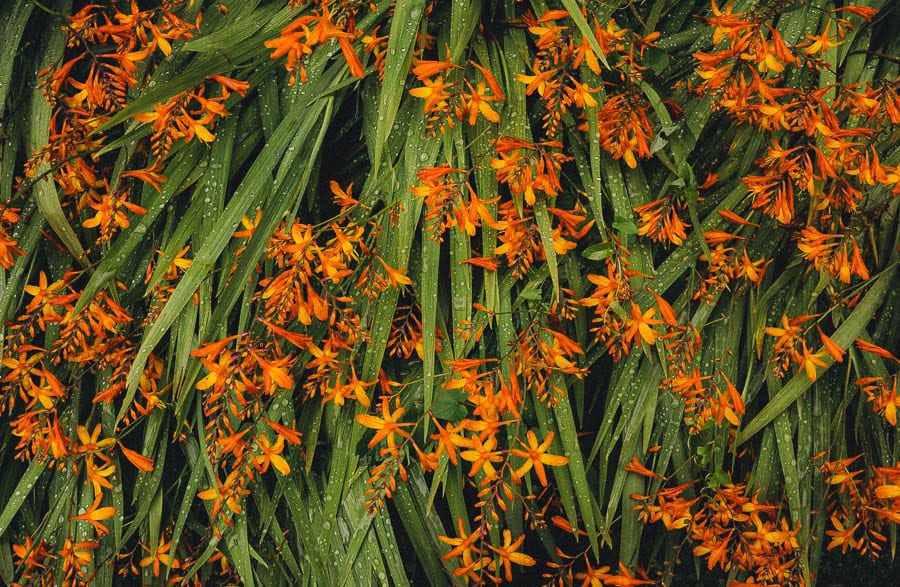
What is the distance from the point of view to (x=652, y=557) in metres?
1.62

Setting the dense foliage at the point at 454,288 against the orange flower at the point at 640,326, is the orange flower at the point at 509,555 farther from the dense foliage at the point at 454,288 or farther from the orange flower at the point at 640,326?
the orange flower at the point at 640,326

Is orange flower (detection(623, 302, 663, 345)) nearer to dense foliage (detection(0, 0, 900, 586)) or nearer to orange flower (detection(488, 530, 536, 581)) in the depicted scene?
dense foliage (detection(0, 0, 900, 586))

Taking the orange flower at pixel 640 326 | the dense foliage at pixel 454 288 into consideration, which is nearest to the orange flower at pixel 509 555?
the dense foliage at pixel 454 288

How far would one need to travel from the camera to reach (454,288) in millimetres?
1502

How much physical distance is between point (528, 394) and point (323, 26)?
82 centimetres

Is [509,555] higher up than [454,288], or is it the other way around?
[454,288]

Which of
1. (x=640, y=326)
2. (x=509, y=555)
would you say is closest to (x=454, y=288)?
(x=640, y=326)

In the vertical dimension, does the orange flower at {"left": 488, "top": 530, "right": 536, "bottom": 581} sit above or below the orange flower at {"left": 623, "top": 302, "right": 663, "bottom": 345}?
below

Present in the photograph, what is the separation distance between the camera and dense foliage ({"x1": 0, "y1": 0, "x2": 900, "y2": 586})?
4.67 ft

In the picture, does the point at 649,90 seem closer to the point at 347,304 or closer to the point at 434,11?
the point at 434,11

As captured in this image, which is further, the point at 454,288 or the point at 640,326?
the point at 454,288

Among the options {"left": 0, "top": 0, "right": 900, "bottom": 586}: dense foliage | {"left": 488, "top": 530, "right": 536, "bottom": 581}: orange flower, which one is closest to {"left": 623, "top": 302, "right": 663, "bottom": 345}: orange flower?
{"left": 0, "top": 0, "right": 900, "bottom": 586}: dense foliage

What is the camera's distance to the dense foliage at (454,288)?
1423 millimetres

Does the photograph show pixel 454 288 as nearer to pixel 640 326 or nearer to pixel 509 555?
pixel 640 326
